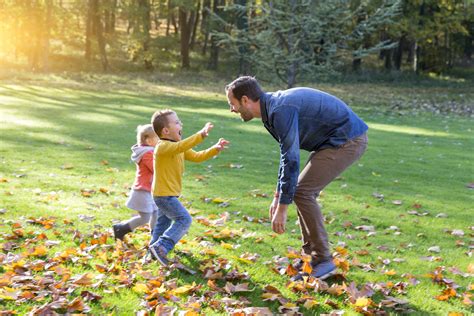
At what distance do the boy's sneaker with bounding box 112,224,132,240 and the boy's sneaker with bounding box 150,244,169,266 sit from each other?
0.89 meters

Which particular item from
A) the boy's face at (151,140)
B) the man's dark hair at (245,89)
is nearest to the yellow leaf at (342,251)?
the man's dark hair at (245,89)

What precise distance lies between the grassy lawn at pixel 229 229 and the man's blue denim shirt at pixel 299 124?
3.54 feet

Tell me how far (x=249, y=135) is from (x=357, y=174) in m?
5.91

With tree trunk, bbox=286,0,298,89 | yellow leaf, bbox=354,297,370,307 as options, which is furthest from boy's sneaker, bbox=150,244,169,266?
tree trunk, bbox=286,0,298,89

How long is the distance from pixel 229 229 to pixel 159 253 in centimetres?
177

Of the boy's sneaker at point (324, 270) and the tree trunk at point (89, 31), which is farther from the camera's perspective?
the tree trunk at point (89, 31)

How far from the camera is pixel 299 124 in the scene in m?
5.21

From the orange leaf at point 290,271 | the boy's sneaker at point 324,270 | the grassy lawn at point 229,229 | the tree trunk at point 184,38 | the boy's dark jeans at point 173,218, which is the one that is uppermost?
the tree trunk at point 184,38

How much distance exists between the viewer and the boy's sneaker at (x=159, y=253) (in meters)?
5.68

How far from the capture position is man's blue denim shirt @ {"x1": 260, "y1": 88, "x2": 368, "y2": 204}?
495cm

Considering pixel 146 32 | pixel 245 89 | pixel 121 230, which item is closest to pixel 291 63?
pixel 121 230

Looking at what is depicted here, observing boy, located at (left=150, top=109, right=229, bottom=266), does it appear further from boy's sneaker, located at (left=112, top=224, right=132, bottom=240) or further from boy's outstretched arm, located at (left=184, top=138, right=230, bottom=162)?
boy's sneaker, located at (left=112, top=224, right=132, bottom=240)

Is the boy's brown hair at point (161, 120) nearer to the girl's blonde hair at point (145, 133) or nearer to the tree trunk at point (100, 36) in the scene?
the girl's blonde hair at point (145, 133)

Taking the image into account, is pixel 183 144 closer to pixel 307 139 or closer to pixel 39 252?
pixel 307 139
